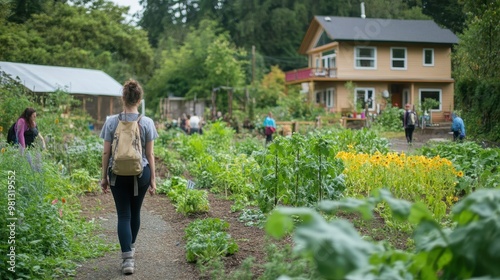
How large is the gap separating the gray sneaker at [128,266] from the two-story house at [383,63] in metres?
34.2

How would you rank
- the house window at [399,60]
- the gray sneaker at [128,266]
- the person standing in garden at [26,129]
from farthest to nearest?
the house window at [399,60]
the person standing in garden at [26,129]
the gray sneaker at [128,266]

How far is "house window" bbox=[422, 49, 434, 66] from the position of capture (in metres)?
41.4

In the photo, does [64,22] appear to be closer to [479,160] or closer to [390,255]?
[479,160]

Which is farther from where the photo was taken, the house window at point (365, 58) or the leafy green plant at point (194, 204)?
the house window at point (365, 58)

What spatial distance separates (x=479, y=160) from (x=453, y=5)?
1904 cm

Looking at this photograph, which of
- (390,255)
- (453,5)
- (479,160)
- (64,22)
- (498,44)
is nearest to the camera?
(390,255)

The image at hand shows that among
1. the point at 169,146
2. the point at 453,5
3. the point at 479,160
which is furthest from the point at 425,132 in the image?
the point at 479,160

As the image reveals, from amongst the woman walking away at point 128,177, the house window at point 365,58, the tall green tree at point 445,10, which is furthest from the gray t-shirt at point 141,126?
the house window at point 365,58

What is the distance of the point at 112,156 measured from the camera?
18.8 feet

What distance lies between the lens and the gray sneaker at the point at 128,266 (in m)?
5.74

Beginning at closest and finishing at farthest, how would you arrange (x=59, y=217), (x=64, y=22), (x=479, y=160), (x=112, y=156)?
(x=112, y=156) < (x=59, y=217) < (x=479, y=160) < (x=64, y=22)

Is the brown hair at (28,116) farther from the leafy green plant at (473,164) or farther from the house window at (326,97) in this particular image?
the house window at (326,97)

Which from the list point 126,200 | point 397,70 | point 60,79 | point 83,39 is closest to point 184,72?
point 83,39

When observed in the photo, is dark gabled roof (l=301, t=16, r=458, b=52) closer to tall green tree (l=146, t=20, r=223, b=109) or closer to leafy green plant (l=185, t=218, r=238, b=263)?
tall green tree (l=146, t=20, r=223, b=109)
